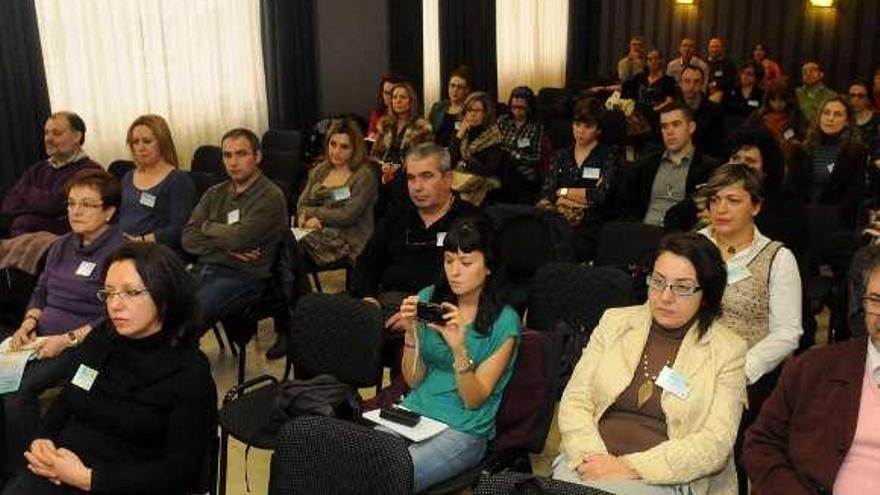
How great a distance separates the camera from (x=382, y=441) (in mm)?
2365

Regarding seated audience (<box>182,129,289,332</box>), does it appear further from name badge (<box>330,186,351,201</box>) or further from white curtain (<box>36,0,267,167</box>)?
white curtain (<box>36,0,267,167</box>)

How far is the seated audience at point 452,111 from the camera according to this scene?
7156 mm

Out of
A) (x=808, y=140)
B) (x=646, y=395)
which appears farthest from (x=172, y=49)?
(x=646, y=395)

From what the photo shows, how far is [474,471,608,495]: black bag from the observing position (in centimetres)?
211

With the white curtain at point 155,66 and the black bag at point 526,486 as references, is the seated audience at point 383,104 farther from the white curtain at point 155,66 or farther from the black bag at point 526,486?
the black bag at point 526,486

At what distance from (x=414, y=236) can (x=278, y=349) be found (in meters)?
1.40

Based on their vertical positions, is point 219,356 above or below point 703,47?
below

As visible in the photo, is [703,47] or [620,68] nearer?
[620,68]

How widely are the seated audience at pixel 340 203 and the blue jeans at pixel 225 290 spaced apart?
593 mm

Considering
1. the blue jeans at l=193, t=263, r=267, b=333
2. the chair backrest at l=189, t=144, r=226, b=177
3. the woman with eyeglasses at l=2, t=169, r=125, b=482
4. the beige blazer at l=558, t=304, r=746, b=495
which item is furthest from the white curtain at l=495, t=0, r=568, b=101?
the beige blazer at l=558, t=304, r=746, b=495

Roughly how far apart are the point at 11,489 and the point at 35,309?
1.45 metres

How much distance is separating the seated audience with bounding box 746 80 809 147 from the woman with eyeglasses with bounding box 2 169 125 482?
4.83m

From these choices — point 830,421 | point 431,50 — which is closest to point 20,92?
point 431,50

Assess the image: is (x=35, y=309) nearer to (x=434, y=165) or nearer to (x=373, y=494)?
(x=434, y=165)
